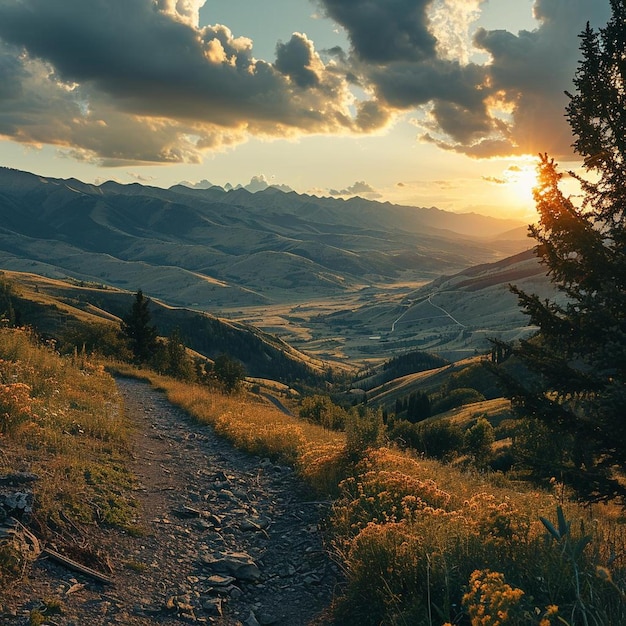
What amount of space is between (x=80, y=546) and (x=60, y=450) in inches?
142

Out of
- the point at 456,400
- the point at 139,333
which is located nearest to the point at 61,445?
the point at 139,333

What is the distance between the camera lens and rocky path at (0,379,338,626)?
6590 mm

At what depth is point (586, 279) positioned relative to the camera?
941cm

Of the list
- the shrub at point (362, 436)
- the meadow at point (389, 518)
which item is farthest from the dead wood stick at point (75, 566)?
the shrub at point (362, 436)

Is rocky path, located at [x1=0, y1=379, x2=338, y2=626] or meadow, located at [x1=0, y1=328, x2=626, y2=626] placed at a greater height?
meadow, located at [x1=0, y1=328, x2=626, y2=626]

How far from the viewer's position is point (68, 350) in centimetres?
3269

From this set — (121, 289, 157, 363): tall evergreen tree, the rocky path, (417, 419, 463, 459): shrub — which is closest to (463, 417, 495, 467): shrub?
(417, 419, 463, 459): shrub

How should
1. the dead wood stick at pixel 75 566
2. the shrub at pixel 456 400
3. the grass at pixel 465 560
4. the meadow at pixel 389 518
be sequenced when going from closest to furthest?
1. the grass at pixel 465 560
2. the meadow at pixel 389 518
3. the dead wood stick at pixel 75 566
4. the shrub at pixel 456 400

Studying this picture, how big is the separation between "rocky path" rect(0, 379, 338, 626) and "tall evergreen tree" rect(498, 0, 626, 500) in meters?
4.55

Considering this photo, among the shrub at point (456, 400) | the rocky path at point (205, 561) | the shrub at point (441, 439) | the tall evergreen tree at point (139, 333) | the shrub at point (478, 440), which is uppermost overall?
the rocky path at point (205, 561)

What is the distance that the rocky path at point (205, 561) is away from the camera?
659 cm

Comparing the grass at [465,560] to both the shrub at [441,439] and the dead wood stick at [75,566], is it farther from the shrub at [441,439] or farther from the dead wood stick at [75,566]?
the shrub at [441,439]

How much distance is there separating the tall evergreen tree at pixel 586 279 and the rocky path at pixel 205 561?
4.55 metres

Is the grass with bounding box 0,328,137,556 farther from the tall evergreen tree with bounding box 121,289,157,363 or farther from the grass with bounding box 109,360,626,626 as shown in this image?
the tall evergreen tree with bounding box 121,289,157,363
